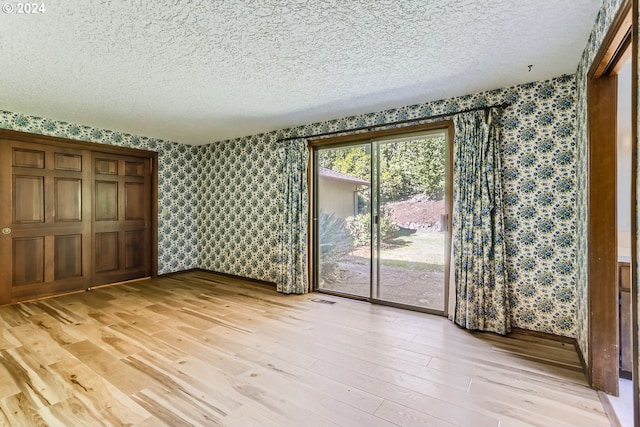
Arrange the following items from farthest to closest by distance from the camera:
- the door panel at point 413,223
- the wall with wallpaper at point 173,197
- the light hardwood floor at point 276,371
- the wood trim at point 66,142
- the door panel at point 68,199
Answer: the wall with wallpaper at point 173,197 < the door panel at point 68,199 < the wood trim at point 66,142 < the door panel at point 413,223 < the light hardwood floor at point 276,371

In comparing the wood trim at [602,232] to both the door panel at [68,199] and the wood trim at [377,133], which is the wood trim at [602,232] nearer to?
the wood trim at [377,133]

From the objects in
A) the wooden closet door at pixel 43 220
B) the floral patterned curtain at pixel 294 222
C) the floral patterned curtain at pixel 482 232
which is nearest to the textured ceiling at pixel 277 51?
the floral patterned curtain at pixel 482 232

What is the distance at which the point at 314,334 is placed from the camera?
3.08m

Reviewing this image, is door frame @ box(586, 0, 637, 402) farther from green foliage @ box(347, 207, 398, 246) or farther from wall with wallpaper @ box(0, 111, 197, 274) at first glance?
wall with wallpaper @ box(0, 111, 197, 274)

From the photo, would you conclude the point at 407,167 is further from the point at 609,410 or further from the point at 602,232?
the point at 609,410

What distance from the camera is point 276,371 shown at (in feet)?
7.87

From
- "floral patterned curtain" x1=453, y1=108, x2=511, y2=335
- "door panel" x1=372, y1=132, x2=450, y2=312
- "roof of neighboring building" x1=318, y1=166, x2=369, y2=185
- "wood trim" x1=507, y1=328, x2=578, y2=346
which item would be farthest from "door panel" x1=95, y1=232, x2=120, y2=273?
"wood trim" x1=507, y1=328, x2=578, y2=346

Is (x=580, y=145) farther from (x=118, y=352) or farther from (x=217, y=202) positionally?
(x=217, y=202)

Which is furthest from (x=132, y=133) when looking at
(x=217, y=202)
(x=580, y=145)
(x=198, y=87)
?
(x=580, y=145)

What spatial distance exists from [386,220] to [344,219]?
671 millimetres

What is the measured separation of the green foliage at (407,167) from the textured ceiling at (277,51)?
1.83ft

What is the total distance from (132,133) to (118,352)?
12.2 feet

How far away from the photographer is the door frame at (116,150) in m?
4.02

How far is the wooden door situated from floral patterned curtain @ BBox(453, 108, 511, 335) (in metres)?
5.11
